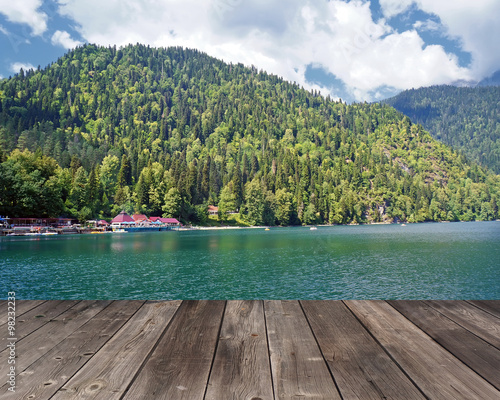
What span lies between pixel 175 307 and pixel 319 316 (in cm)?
175

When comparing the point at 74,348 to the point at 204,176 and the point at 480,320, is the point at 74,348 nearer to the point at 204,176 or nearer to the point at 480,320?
the point at 480,320

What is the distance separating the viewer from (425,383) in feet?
8.20

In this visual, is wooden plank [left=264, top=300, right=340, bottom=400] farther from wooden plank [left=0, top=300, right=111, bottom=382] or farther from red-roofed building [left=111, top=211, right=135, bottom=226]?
red-roofed building [left=111, top=211, right=135, bottom=226]

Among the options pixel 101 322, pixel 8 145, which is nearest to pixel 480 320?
pixel 101 322

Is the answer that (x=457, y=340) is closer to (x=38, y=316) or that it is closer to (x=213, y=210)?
(x=38, y=316)

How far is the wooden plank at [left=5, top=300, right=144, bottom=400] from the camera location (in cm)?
241

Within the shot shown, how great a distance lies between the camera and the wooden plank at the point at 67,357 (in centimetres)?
241

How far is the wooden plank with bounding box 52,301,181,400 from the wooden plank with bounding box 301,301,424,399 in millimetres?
1522

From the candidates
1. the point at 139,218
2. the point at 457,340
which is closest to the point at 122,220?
the point at 139,218

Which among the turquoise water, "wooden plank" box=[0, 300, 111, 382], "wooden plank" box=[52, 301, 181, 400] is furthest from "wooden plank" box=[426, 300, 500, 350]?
the turquoise water

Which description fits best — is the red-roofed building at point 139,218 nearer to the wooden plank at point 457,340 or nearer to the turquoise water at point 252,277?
the turquoise water at point 252,277

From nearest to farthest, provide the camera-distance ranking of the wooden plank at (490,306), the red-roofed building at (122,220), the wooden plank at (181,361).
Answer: the wooden plank at (181,361) → the wooden plank at (490,306) → the red-roofed building at (122,220)

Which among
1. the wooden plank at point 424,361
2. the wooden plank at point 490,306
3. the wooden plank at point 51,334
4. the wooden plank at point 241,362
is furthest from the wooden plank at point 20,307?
the wooden plank at point 490,306

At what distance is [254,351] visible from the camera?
305cm
